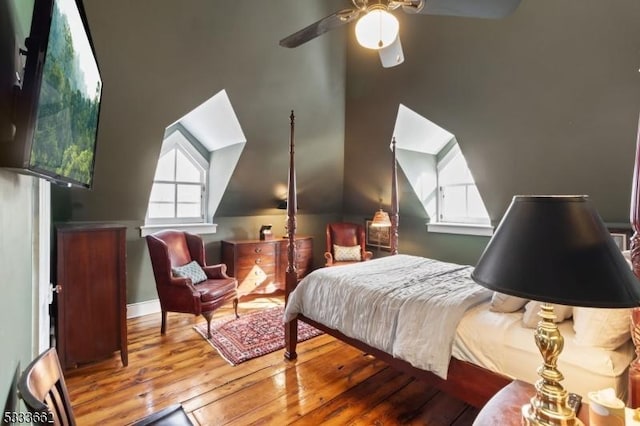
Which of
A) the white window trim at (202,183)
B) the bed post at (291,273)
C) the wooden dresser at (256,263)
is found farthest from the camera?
the wooden dresser at (256,263)

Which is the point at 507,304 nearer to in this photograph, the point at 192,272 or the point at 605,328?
the point at 605,328

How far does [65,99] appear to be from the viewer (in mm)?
1161

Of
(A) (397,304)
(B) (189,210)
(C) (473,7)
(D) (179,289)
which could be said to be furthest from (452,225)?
(B) (189,210)

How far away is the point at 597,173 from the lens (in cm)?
Answer: 279

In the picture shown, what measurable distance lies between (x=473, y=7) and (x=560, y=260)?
5.63 ft

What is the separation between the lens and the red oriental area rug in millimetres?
2875

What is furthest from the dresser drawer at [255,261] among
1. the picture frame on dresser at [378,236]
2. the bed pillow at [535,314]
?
the bed pillow at [535,314]

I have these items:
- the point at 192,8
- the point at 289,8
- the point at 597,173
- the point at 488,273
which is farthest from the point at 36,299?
the point at 597,173

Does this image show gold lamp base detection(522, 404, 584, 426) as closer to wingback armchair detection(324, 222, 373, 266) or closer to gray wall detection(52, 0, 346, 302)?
gray wall detection(52, 0, 346, 302)

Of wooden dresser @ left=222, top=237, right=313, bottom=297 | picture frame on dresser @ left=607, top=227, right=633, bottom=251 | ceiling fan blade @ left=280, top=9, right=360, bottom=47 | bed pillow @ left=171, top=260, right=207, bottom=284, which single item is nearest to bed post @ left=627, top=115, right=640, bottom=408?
ceiling fan blade @ left=280, top=9, right=360, bottom=47

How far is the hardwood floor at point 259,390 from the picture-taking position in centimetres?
203

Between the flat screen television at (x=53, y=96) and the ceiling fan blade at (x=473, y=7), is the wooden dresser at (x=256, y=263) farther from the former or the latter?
the ceiling fan blade at (x=473, y=7)

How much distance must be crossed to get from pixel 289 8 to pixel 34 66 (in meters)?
2.86

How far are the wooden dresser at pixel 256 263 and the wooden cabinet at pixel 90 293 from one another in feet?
5.52
